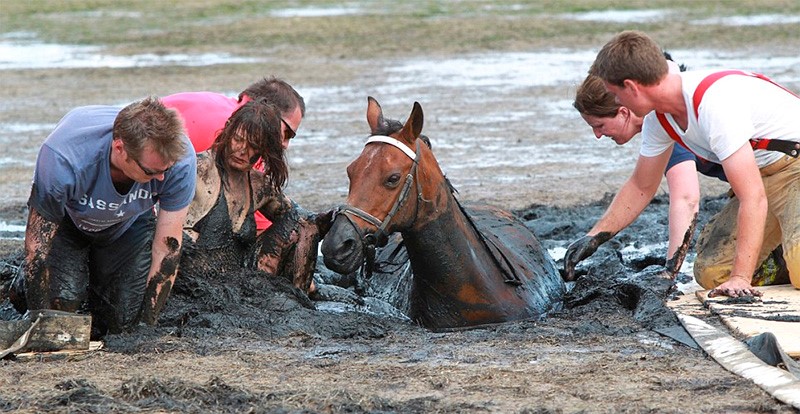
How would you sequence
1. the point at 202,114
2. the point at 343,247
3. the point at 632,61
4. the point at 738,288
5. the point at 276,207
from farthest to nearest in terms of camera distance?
the point at 202,114 < the point at 276,207 < the point at 738,288 < the point at 632,61 < the point at 343,247

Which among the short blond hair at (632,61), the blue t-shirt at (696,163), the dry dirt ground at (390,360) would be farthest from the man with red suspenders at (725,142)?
the dry dirt ground at (390,360)

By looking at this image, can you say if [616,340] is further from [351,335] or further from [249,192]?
[249,192]

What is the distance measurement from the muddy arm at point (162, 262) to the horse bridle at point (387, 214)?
2.76 ft

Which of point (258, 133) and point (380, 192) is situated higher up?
point (258, 133)

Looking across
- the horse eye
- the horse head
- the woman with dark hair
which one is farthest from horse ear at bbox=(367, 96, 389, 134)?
the woman with dark hair

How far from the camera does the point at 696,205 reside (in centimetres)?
786

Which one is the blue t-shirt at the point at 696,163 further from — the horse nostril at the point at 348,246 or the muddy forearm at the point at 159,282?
the muddy forearm at the point at 159,282

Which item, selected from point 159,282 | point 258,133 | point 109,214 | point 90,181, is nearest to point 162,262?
point 159,282

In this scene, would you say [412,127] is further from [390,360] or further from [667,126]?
[667,126]

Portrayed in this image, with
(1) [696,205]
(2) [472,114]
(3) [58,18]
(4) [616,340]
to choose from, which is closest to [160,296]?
(4) [616,340]

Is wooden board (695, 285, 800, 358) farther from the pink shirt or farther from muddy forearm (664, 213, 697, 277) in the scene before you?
the pink shirt

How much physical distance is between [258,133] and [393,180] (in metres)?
0.91

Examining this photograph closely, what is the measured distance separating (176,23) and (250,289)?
64.2 ft

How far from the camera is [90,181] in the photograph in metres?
6.16
